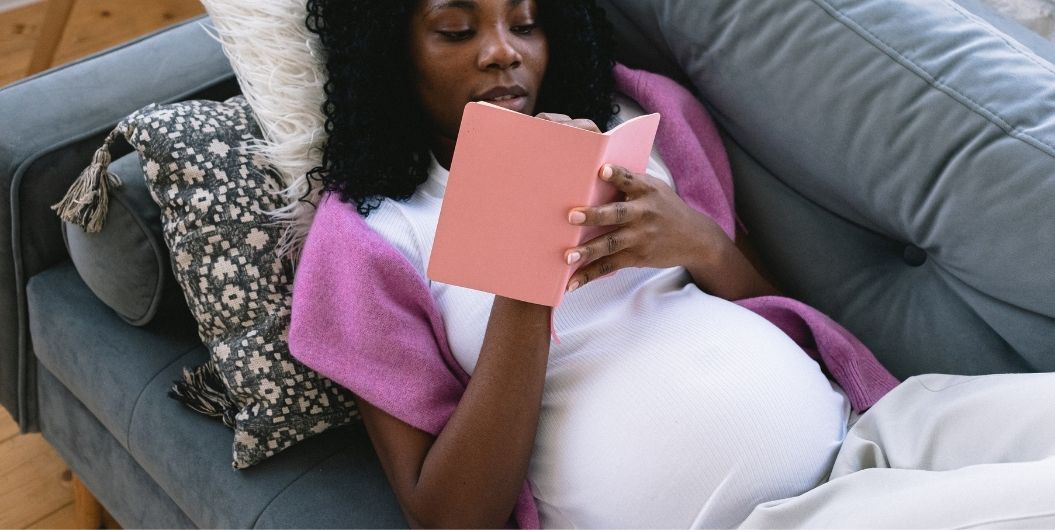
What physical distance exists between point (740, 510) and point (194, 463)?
0.63m

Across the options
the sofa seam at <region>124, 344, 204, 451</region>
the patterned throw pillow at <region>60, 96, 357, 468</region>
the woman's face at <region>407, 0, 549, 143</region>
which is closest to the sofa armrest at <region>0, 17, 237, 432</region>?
the patterned throw pillow at <region>60, 96, 357, 468</region>

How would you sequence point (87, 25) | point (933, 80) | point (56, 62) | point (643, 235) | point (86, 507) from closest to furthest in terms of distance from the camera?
point (643, 235) → point (933, 80) → point (86, 507) → point (56, 62) → point (87, 25)

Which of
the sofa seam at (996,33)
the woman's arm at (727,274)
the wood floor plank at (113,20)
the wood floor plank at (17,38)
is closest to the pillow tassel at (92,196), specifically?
the woman's arm at (727,274)

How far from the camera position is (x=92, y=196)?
1082 millimetres

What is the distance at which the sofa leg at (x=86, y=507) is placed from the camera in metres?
1.40

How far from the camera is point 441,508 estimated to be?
0.94m

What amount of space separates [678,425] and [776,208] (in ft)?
1.44

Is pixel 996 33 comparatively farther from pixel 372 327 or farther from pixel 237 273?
pixel 237 273

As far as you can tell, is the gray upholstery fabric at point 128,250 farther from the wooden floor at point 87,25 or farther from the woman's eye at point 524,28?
the wooden floor at point 87,25

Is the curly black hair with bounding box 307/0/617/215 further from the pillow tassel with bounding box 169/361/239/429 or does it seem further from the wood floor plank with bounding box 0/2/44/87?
the wood floor plank with bounding box 0/2/44/87

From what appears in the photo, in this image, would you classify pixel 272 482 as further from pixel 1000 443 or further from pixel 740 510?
pixel 1000 443

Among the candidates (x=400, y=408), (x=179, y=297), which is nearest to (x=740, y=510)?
(x=400, y=408)

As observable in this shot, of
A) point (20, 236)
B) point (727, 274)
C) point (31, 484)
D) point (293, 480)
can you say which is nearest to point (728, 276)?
point (727, 274)

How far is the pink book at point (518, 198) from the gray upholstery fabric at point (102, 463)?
0.59m
